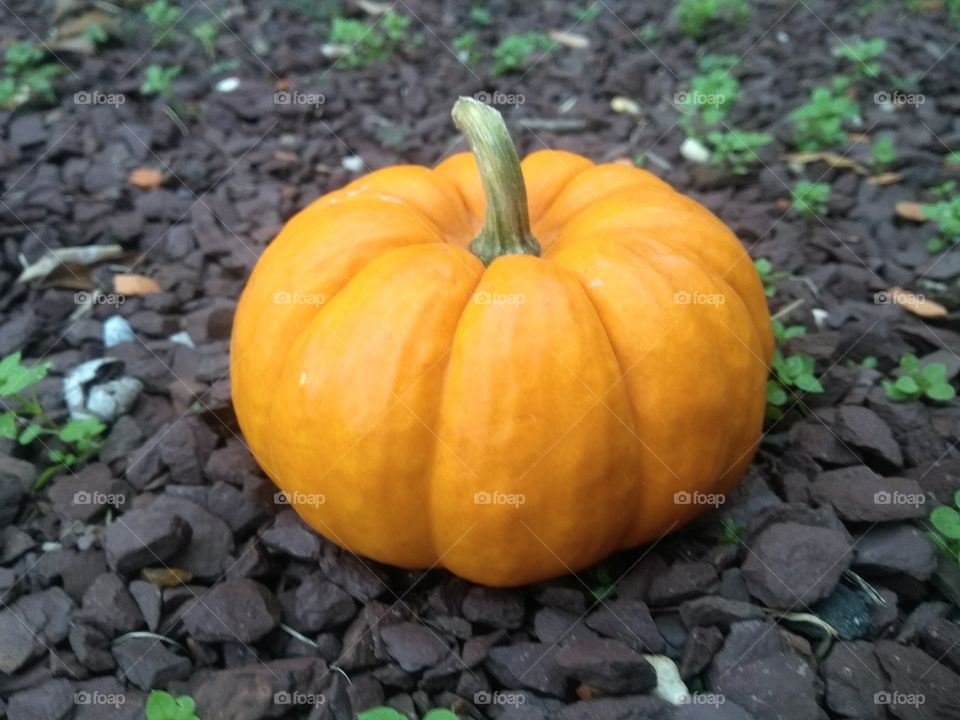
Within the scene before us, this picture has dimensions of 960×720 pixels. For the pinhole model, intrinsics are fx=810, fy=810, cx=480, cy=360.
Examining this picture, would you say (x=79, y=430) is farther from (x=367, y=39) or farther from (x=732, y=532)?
(x=367, y=39)

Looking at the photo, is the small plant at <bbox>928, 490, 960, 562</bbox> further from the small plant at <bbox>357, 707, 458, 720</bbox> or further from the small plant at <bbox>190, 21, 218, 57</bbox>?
the small plant at <bbox>190, 21, 218, 57</bbox>

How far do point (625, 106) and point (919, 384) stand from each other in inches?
99.5

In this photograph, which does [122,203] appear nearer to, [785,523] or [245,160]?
[245,160]

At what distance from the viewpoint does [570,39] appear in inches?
208

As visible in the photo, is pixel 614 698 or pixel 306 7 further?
pixel 306 7

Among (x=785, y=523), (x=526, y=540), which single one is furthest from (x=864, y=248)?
(x=526, y=540)

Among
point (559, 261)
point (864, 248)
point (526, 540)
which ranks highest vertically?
point (559, 261)

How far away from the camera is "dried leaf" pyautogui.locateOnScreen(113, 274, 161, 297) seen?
3.35m

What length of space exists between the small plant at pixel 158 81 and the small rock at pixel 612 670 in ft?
12.4

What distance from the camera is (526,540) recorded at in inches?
76.9


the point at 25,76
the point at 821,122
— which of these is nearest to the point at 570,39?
the point at 821,122

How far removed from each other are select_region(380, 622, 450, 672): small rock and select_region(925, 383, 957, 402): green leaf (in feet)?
5.69

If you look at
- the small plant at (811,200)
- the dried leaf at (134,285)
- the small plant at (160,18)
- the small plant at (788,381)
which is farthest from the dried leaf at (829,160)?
the small plant at (160,18)

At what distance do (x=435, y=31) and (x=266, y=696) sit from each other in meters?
4.46
